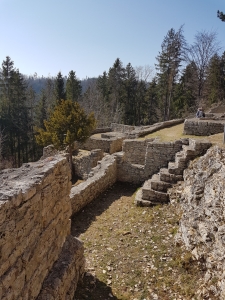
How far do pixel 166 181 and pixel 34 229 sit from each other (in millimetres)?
6170

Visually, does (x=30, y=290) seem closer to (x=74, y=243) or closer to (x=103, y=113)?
(x=74, y=243)

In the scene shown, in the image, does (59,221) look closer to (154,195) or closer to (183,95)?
(154,195)

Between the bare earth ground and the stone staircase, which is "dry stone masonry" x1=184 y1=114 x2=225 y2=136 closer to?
the stone staircase

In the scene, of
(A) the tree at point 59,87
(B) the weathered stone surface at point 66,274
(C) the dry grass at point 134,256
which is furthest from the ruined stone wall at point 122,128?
(B) the weathered stone surface at point 66,274

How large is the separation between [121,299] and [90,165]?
443 inches

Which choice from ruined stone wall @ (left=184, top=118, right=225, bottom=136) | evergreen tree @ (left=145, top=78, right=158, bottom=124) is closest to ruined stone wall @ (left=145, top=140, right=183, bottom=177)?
ruined stone wall @ (left=184, top=118, right=225, bottom=136)

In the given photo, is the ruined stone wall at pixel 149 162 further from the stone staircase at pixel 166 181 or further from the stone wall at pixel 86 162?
the stone wall at pixel 86 162

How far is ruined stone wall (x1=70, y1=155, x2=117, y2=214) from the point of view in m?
8.35

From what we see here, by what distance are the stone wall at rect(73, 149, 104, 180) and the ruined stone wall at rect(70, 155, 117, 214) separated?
3.95m

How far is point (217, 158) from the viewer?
665cm

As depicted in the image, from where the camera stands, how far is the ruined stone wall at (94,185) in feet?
27.4

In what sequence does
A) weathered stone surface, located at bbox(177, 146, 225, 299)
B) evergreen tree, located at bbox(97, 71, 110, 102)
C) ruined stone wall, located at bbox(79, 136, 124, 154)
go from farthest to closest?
evergreen tree, located at bbox(97, 71, 110, 102)
ruined stone wall, located at bbox(79, 136, 124, 154)
weathered stone surface, located at bbox(177, 146, 225, 299)

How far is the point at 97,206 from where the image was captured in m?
8.87

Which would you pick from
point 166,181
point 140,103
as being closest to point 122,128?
point 166,181
